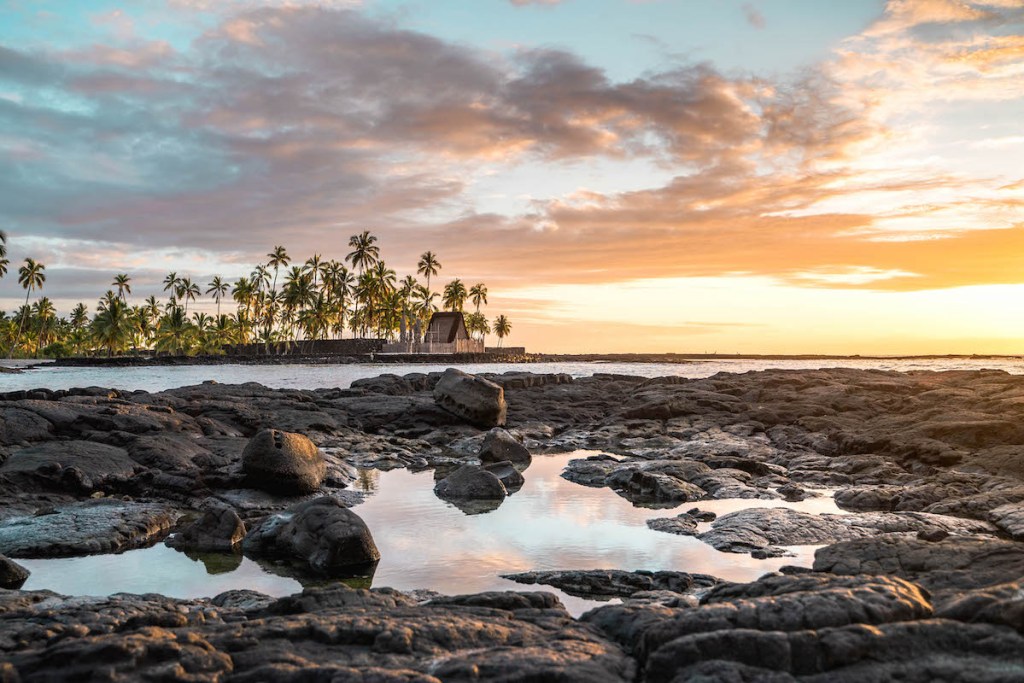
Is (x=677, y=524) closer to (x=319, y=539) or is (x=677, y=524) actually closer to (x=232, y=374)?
(x=319, y=539)

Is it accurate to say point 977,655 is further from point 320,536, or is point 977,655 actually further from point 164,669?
point 320,536

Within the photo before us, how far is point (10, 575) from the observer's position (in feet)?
27.2

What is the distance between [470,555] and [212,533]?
370cm

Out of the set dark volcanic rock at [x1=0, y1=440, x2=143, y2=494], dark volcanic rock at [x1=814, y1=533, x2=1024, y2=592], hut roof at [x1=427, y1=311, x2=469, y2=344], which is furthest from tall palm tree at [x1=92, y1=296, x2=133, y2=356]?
dark volcanic rock at [x1=814, y1=533, x2=1024, y2=592]

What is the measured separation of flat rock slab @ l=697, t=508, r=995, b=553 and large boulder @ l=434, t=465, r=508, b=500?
4521 mm

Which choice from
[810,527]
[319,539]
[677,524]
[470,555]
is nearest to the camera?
[319,539]

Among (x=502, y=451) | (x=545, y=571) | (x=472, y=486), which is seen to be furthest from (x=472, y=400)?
(x=545, y=571)

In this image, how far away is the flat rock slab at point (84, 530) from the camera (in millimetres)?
9664

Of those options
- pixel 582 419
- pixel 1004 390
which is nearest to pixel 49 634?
pixel 582 419

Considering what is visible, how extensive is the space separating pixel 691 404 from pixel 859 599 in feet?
74.0

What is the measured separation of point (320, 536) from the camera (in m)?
9.47

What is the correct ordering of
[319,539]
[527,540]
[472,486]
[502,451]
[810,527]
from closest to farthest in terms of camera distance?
[319,539]
[810,527]
[527,540]
[472,486]
[502,451]

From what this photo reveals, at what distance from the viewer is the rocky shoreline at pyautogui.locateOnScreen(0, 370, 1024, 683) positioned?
4.66m

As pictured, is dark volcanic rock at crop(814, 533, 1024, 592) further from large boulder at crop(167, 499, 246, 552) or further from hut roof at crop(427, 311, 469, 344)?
hut roof at crop(427, 311, 469, 344)
